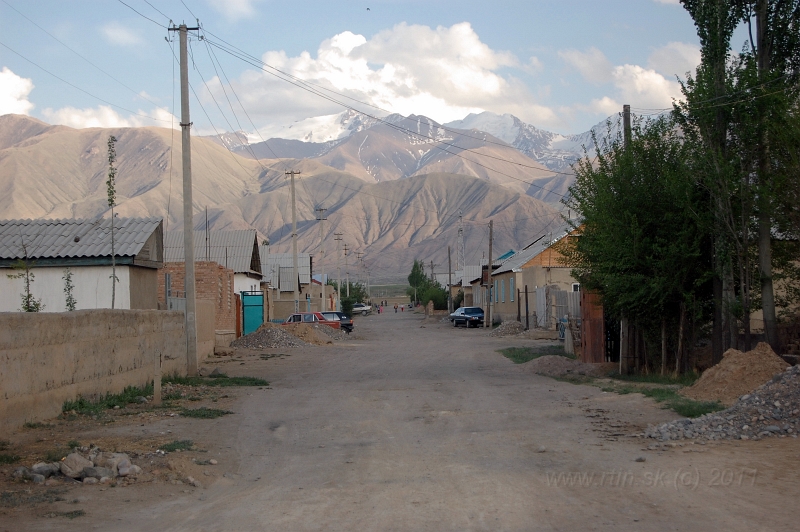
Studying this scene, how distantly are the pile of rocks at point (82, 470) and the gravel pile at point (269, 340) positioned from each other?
26.6 metres

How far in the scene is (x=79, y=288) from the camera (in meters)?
20.3

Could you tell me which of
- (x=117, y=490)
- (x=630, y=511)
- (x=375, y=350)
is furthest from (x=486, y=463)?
(x=375, y=350)

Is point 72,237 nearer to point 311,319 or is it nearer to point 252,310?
point 252,310

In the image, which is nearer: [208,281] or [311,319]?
[208,281]

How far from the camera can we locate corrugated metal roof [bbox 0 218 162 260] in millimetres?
19984

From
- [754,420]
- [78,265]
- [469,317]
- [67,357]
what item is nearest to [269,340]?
[78,265]

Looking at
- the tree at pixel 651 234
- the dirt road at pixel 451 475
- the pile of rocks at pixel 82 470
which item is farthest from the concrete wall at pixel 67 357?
the tree at pixel 651 234

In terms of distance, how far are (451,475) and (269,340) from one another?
2815 cm

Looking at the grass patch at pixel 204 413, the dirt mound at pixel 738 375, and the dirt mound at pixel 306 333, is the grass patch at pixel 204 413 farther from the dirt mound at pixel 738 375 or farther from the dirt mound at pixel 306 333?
the dirt mound at pixel 306 333

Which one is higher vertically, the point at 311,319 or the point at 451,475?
the point at 311,319

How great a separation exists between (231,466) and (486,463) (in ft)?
10.3

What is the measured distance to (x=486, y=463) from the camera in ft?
30.1

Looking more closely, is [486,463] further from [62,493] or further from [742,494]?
[62,493]

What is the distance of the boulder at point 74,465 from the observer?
8406 millimetres
